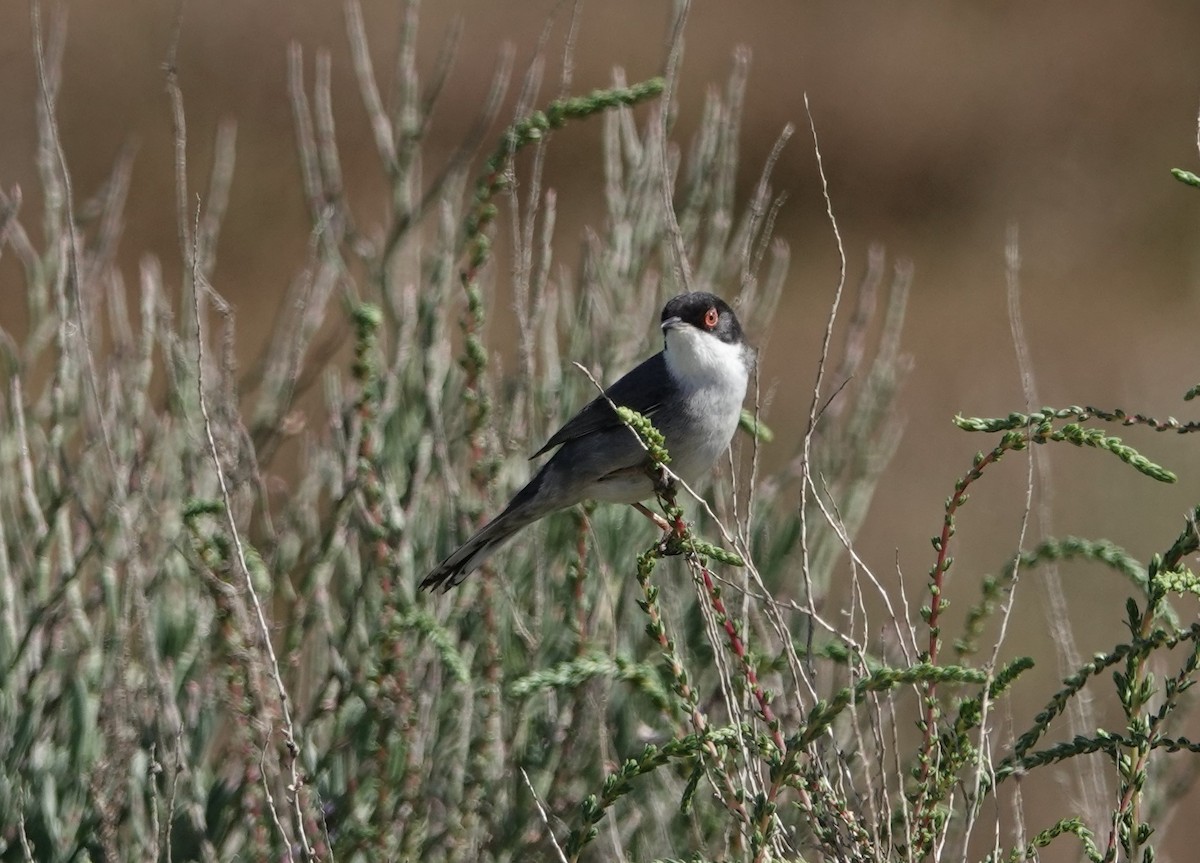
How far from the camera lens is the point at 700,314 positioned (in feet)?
13.2

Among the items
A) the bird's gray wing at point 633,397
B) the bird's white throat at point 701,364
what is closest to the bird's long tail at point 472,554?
the bird's gray wing at point 633,397

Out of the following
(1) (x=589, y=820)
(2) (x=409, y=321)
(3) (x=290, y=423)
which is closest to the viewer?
(1) (x=589, y=820)

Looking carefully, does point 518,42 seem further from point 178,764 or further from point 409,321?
point 178,764

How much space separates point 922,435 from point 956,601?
287cm

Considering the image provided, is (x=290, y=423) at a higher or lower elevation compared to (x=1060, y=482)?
higher

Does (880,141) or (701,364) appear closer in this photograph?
(701,364)

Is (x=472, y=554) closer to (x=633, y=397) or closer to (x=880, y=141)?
(x=633, y=397)

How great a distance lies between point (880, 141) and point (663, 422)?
12762mm

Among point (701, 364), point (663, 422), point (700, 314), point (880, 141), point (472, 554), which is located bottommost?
point (472, 554)

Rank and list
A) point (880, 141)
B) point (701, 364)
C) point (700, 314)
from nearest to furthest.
Result: point (700, 314), point (701, 364), point (880, 141)

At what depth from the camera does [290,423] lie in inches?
145

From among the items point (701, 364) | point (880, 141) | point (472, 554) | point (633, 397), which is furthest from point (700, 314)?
point (880, 141)

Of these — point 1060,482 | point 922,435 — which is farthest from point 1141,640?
point 922,435

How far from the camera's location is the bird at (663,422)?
3.94 metres
